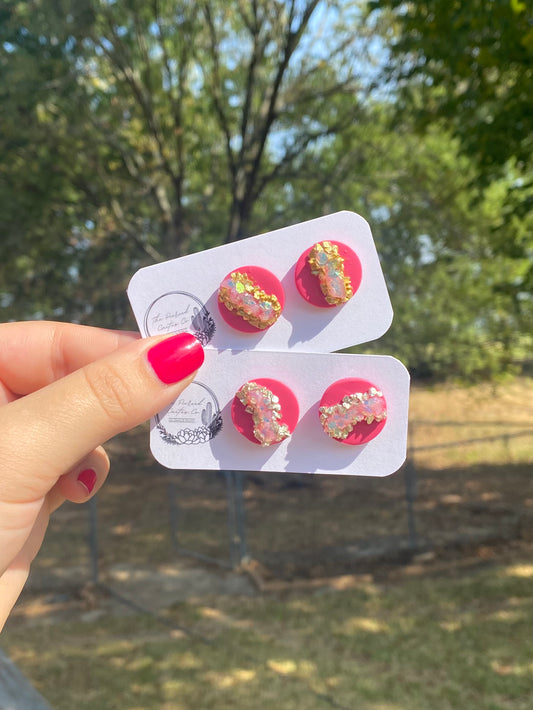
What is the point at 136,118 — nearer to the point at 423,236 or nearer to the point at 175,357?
the point at 423,236

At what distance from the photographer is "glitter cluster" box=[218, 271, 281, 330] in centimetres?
154

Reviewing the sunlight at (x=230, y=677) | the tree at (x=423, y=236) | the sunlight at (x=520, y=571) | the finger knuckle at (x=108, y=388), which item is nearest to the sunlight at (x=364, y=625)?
the sunlight at (x=230, y=677)

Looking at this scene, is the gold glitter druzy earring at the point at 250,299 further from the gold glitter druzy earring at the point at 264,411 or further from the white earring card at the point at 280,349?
the gold glitter druzy earring at the point at 264,411

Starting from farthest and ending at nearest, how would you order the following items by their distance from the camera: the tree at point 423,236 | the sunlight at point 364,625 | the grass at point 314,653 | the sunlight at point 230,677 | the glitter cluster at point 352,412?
the tree at point 423,236, the sunlight at point 364,625, the sunlight at point 230,677, the grass at point 314,653, the glitter cluster at point 352,412

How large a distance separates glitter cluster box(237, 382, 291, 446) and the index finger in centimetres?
44

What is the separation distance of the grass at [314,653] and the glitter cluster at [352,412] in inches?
123

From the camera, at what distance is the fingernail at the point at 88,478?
1.83 metres

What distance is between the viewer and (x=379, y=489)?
8727 millimetres

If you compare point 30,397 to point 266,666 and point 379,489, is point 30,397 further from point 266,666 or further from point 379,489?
point 379,489

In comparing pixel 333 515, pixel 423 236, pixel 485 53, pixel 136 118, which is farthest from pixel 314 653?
pixel 136 118

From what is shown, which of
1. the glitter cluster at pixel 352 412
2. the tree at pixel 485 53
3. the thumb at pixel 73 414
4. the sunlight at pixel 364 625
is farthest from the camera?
the sunlight at pixel 364 625

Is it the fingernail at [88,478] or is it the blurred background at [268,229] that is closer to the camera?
the fingernail at [88,478]

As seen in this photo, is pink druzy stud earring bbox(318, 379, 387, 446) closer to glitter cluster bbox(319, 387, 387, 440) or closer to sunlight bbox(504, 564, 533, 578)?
glitter cluster bbox(319, 387, 387, 440)

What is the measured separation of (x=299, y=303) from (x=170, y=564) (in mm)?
5631
